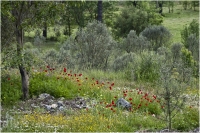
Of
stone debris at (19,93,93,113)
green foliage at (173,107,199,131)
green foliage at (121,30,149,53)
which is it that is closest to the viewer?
green foliage at (173,107,199,131)

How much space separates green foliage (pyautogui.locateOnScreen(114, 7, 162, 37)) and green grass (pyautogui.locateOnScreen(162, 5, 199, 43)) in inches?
307

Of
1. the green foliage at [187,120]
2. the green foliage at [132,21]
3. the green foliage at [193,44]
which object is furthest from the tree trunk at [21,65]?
the green foliage at [132,21]

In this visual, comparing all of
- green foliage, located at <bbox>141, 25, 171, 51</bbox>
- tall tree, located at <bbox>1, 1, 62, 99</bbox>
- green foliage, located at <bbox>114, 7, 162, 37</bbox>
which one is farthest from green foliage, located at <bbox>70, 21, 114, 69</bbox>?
green foliage, located at <bbox>114, 7, 162, 37</bbox>

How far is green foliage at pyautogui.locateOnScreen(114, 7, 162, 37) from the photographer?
59.4m

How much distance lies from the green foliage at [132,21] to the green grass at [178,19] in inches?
307

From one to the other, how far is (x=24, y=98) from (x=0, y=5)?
358 centimetres

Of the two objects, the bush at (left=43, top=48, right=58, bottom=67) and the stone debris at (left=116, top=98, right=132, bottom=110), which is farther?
the bush at (left=43, top=48, right=58, bottom=67)

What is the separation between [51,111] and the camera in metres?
10.7

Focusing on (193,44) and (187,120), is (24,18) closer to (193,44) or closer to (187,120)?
(187,120)

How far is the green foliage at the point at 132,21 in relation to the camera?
5945 cm

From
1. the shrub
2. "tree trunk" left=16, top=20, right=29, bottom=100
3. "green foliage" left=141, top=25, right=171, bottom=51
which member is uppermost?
"tree trunk" left=16, top=20, right=29, bottom=100

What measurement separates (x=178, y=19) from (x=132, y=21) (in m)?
23.7

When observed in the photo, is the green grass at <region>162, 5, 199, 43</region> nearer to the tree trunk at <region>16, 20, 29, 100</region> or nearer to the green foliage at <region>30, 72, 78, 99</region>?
the green foliage at <region>30, 72, 78, 99</region>

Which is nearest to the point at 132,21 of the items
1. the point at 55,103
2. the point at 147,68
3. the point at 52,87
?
the point at 147,68
